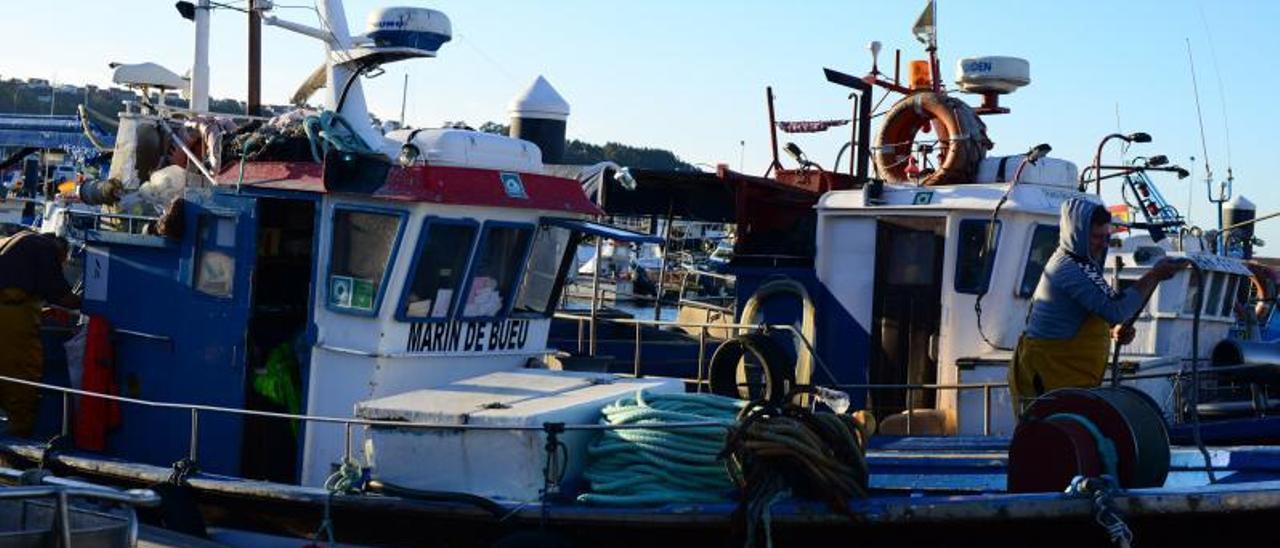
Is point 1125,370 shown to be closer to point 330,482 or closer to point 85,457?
point 330,482

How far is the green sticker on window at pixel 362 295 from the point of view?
370 inches

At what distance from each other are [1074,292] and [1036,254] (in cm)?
453

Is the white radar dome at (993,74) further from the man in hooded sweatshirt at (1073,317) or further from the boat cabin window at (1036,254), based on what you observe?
the man in hooded sweatshirt at (1073,317)

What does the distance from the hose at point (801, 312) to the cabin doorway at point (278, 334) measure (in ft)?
15.4

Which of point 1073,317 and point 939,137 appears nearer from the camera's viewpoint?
point 1073,317

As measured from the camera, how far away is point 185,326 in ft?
33.1

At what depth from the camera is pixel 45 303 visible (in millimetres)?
11023

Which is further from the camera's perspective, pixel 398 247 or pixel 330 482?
pixel 398 247

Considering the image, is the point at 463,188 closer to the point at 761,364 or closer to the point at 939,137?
the point at 761,364

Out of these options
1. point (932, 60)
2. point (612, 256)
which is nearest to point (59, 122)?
point (612, 256)

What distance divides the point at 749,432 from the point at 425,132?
3.34m

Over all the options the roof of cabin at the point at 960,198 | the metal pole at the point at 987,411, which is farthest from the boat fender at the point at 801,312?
the metal pole at the point at 987,411

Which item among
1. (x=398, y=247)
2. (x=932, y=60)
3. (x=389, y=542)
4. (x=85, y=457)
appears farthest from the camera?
(x=932, y=60)

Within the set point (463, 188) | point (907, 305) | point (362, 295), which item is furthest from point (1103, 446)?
point (907, 305)
